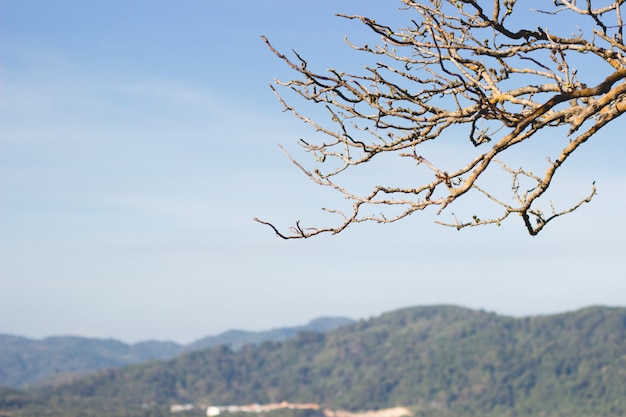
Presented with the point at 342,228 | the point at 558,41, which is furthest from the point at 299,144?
the point at 558,41

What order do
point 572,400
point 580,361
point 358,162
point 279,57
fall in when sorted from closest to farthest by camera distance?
point 279,57 < point 358,162 < point 572,400 < point 580,361

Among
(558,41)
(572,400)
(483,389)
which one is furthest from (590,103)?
(483,389)

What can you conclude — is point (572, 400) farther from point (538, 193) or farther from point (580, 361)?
point (538, 193)

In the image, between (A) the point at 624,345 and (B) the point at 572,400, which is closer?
(B) the point at 572,400

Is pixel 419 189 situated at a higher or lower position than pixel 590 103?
lower

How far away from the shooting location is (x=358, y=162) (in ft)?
20.5

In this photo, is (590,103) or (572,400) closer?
(590,103)

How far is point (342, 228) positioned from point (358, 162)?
0.56 m

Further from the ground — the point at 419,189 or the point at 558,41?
the point at 558,41

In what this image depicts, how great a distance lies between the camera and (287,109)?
247 inches

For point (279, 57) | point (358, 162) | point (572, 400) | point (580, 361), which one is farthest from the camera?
point (580, 361)

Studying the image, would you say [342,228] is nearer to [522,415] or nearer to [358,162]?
[358,162]

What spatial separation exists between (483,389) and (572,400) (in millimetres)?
21585

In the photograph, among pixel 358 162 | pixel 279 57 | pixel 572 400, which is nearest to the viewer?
pixel 279 57
